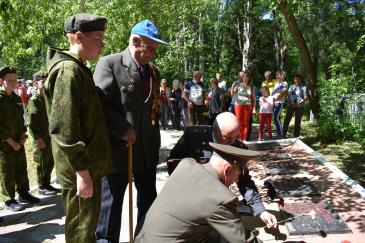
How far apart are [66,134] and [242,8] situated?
26.9 metres

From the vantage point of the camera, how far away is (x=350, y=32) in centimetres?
2828

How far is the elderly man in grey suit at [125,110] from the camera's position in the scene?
3.19 metres

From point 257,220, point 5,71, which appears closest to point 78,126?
point 257,220

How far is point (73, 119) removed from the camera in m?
2.54

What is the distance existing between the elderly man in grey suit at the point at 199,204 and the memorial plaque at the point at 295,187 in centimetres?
381

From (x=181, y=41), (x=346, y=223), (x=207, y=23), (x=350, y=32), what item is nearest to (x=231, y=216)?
(x=346, y=223)

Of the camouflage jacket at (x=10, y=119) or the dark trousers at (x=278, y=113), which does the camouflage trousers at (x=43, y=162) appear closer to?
the camouflage jacket at (x=10, y=119)

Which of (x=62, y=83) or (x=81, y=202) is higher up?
(x=62, y=83)

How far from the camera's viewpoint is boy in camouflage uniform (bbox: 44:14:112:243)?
2529 millimetres

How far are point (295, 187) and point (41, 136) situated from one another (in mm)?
3861

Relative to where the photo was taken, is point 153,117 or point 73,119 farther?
point 153,117

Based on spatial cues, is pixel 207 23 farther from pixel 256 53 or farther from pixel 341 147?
pixel 341 147

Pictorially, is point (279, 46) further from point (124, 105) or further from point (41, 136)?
point (124, 105)

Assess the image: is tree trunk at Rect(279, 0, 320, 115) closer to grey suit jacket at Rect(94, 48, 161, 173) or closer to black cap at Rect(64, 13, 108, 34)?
grey suit jacket at Rect(94, 48, 161, 173)
